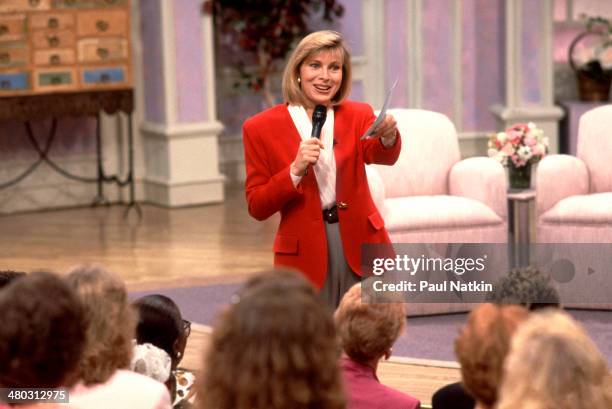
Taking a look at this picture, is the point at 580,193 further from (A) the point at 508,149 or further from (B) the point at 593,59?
(B) the point at 593,59

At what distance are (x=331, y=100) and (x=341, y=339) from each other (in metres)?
0.95

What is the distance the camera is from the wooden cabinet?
7.85 meters

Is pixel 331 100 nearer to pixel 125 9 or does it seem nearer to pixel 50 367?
pixel 50 367

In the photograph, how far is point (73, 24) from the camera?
798cm

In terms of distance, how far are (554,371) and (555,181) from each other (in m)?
3.97

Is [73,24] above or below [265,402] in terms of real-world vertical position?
above

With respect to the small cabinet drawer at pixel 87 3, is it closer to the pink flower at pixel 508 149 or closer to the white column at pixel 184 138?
the white column at pixel 184 138

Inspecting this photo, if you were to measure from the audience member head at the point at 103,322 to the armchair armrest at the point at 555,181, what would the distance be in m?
3.52

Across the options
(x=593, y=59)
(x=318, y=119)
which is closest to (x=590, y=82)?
(x=593, y=59)

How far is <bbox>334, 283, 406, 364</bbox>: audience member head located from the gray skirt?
73 cm

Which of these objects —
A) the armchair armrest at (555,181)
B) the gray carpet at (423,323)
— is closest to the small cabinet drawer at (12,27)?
the gray carpet at (423,323)

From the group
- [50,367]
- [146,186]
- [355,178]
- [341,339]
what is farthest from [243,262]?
[50,367]

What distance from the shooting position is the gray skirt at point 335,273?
3594 mm

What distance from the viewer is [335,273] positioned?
11.9 feet
